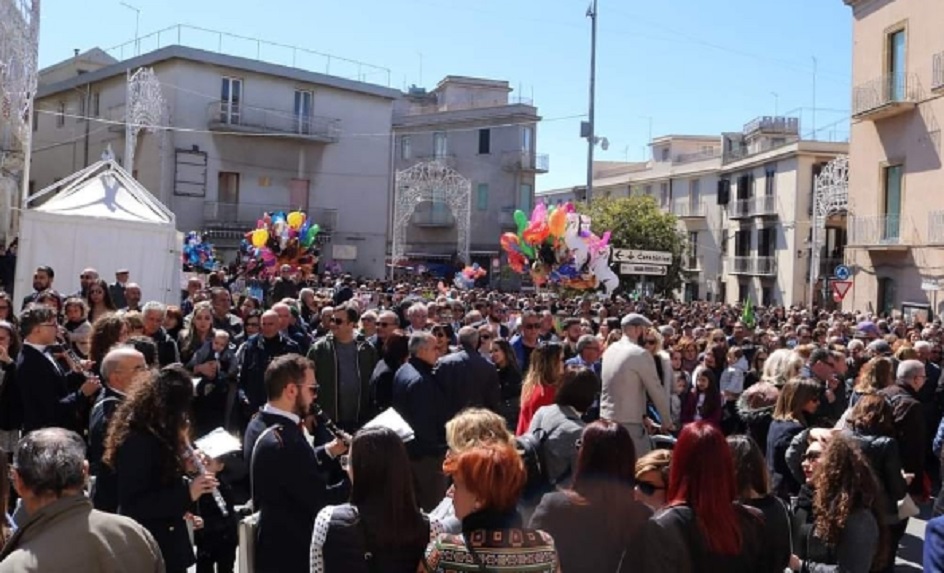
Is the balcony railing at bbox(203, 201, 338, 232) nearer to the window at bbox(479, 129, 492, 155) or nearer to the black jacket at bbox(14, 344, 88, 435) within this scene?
the window at bbox(479, 129, 492, 155)

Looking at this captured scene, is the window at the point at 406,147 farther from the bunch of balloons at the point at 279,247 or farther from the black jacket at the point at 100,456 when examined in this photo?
the black jacket at the point at 100,456

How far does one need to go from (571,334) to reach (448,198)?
25.2m

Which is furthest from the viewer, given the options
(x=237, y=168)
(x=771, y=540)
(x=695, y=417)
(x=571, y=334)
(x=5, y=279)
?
(x=237, y=168)

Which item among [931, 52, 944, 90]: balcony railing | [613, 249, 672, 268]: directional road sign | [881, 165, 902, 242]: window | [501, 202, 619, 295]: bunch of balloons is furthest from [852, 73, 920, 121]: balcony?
[501, 202, 619, 295]: bunch of balloons

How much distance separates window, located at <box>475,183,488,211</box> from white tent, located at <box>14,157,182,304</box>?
2990cm

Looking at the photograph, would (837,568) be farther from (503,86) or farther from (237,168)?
(503,86)

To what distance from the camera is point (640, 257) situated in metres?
17.6

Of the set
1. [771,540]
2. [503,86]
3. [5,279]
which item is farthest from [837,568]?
[503,86]

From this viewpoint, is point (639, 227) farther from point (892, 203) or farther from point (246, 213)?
point (246, 213)

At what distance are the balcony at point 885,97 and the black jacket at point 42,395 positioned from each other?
72.2 feet

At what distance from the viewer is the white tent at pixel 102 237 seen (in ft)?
43.0

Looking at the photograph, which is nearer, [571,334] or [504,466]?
[504,466]

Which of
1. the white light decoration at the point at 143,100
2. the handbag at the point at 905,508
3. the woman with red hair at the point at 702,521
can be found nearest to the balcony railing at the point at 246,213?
the white light decoration at the point at 143,100

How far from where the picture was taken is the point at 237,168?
33625mm
